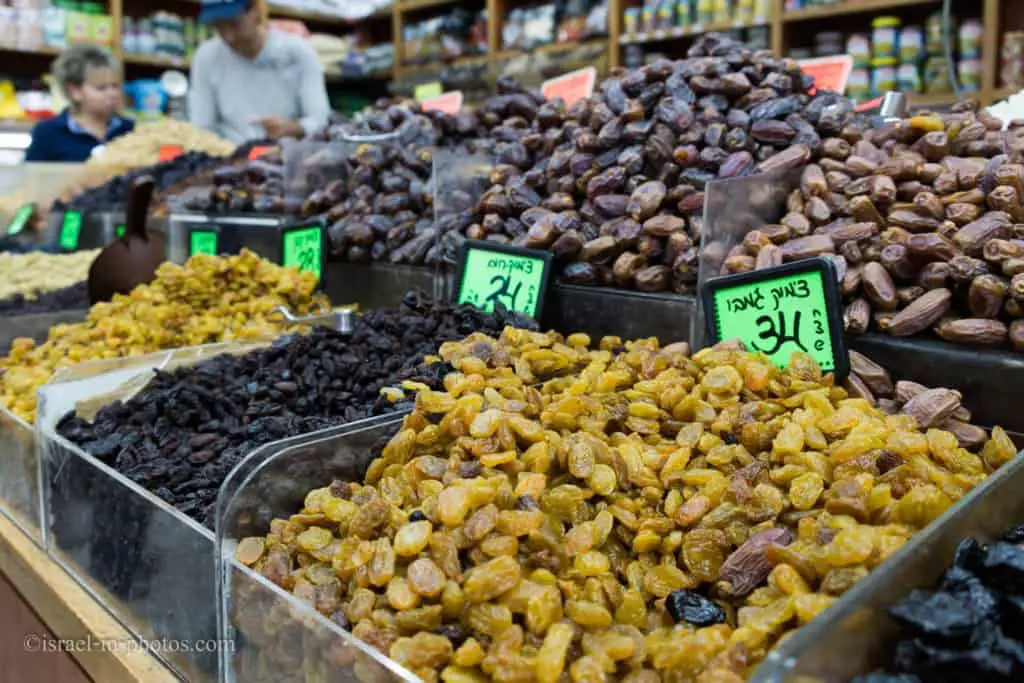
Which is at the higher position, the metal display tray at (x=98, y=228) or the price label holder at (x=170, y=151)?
the price label holder at (x=170, y=151)

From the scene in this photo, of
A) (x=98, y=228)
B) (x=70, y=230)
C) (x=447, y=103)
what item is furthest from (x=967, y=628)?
(x=70, y=230)

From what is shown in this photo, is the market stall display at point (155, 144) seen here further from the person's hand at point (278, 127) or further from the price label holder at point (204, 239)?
the price label holder at point (204, 239)

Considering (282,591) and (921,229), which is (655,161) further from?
(282,591)

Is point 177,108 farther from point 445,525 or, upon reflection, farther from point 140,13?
point 445,525

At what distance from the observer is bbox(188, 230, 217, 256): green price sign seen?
238 centimetres

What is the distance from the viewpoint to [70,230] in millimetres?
3111

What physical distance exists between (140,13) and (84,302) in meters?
4.32

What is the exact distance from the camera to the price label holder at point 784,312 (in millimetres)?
1085

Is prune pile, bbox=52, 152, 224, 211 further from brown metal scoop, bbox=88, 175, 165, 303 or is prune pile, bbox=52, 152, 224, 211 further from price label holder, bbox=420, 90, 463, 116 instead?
brown metal scoop, bbox=88, 175, 165, 303

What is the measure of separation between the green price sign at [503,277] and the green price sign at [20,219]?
2193 millimetres

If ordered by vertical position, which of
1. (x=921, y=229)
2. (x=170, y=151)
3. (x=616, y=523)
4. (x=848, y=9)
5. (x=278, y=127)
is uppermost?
(x=848, y=9)

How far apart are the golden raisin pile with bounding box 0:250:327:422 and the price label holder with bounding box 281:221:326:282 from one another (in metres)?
0.08

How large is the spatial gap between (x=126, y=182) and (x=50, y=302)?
124cm

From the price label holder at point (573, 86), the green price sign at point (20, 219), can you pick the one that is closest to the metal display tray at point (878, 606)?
the price label holder at point (573, 86)
